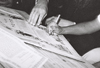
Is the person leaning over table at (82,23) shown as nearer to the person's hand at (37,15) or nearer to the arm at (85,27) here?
the arm at (85,27)

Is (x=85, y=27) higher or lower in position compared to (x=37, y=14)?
lower

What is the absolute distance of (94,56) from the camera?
3.40 feet

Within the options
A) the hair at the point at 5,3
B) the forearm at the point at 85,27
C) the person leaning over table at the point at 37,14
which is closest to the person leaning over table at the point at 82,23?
the forearm at the point at 85,27

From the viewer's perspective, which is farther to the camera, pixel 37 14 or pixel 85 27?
pixel 85 27

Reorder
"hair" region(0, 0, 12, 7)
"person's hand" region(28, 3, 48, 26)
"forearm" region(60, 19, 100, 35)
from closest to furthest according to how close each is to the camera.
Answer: "person's hand" region(28, 3, 48, 26) < "forearm" region(60, 19, 100, 35) < "hair" region(0, 0, 12, 7)

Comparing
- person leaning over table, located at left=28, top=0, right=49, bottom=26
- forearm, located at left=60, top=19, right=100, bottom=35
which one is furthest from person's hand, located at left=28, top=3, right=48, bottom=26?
forearm, located at left=60, top=19, right=100, bottom=35

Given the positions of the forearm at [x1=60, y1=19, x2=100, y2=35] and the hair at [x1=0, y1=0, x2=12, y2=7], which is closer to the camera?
the forearm at [x1=60, y1=19, x2=100, y2=35]

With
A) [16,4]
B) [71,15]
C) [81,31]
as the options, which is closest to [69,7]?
[71,15]

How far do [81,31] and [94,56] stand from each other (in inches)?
12.7

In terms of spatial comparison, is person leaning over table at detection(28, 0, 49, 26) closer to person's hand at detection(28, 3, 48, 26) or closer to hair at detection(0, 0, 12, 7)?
person's hand at detection(28, 3, 48, 26)

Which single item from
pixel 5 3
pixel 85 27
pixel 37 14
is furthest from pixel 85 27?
pixel 5 3

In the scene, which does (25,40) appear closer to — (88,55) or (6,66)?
(6,66)

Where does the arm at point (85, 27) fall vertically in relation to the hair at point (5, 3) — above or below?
below

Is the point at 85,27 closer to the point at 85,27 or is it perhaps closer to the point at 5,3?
the point at 85,27
